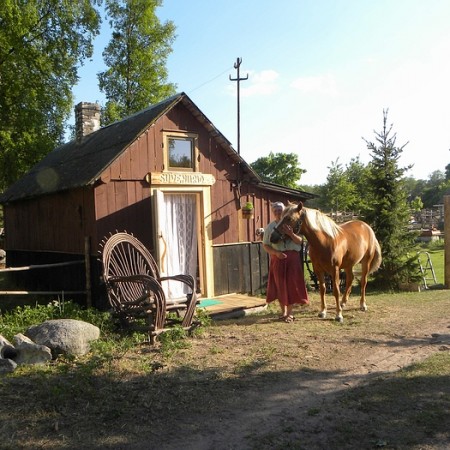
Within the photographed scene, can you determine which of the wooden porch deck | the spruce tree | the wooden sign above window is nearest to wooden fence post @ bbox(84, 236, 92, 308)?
the wooden sign above window

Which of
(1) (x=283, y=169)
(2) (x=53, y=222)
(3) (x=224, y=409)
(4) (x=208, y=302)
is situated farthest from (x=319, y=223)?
(1) (x=283, y=169)

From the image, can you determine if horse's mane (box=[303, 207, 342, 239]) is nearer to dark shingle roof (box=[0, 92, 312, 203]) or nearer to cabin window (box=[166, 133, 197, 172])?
dark shingle roof (box=[0, 92, 312, 203])

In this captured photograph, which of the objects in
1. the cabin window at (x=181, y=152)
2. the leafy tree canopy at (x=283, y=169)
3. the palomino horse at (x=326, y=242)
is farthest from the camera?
the leafy tree canopy at (x=283, y=169)

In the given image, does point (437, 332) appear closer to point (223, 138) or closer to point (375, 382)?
point (375, 382)

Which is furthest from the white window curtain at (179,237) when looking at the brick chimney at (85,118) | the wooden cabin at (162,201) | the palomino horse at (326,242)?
the brick chimney at (85,118)

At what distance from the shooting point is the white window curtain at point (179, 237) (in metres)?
9.07

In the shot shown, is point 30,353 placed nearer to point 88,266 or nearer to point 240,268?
point 88,266

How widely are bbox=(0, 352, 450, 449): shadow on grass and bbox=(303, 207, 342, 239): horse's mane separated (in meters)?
3.09

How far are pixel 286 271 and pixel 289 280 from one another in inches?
6.5

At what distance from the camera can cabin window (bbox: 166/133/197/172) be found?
927 centimetres

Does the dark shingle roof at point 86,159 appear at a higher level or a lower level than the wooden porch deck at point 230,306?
higher

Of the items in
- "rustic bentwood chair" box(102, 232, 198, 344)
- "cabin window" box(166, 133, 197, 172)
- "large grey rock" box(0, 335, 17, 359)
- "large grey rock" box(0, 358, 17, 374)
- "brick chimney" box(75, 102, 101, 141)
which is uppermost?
"brick chimney" box(75, 102, 101, 141)

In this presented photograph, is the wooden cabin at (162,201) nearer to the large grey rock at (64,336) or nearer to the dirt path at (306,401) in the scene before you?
the large grey rock at (64,336)

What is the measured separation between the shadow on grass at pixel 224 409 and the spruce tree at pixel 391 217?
653 cm
